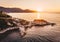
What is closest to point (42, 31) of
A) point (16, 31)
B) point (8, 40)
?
point (16, 31)

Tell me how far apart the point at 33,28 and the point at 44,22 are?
176mm

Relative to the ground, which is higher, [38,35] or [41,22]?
[41,22]

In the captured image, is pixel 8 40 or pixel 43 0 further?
pixel 43 0

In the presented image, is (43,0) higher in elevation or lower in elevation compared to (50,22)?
higher

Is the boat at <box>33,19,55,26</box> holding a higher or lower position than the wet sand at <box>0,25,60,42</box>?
higher

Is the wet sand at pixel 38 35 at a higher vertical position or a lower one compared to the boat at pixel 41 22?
lower

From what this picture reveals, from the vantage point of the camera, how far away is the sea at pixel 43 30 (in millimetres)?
1694

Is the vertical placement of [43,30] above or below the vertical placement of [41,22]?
below

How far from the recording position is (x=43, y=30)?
5.73 ft


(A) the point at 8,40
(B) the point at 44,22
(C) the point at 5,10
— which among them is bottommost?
(A) the point at 8,40

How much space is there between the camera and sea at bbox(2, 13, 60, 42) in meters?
1.69

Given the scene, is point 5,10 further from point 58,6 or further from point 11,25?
point 58,6

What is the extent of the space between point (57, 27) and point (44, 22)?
189 mm

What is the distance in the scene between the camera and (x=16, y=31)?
5.75 ft
